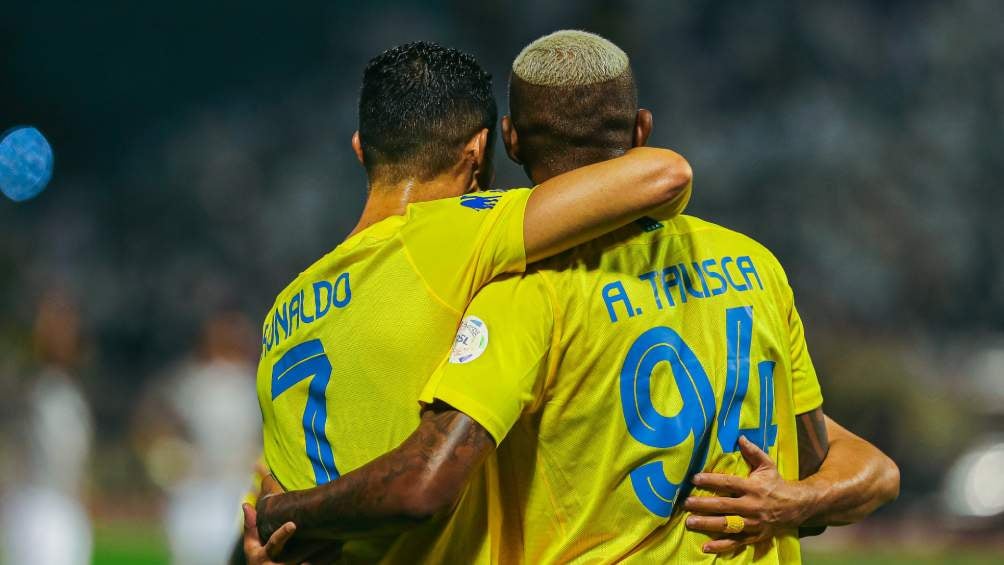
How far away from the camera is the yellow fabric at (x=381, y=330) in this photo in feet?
9.66

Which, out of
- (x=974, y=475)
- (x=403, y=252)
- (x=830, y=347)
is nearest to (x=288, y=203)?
(x=830, y=347)

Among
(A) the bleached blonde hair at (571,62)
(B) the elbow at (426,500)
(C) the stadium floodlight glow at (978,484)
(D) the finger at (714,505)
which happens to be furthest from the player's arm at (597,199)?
(C) the stadium floodlight glow at (978,484)

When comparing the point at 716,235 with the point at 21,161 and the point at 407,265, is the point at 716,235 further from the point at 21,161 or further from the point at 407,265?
the point at 21,161

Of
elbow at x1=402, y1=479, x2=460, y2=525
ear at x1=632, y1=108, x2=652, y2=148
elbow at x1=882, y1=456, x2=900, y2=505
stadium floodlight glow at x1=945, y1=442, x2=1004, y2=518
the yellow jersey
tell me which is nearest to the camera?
elbow at x1=402, y1=479, x2=460, y2=525

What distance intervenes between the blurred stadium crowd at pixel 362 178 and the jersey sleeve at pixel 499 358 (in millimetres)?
8443

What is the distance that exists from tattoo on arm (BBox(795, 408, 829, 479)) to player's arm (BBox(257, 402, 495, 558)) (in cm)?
96

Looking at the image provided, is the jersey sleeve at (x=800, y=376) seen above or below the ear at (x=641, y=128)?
below

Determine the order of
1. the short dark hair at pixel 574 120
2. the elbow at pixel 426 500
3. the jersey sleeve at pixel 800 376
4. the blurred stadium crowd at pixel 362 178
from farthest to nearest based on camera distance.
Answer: the blurred stadium crowd at pixel 362 178 < the jersey sleeve at pixel 800 376 < the short dark hair at pixel 574 120 < the elbow at pixel 426 500

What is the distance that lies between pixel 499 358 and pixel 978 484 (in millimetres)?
11275

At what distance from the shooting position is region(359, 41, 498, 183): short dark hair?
10.9ft

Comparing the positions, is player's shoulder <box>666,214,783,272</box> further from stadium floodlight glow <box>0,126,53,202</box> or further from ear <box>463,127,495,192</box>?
stadium floodlight glow <box>0,126,53,202</box>

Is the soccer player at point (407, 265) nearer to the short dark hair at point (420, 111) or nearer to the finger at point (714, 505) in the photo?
the short dark hair at point (420, 111)

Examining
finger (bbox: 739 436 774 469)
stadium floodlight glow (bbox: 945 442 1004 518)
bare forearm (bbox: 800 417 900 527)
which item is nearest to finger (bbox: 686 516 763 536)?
finger (bbox: 739 436 774 469)

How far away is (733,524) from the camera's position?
2.98 meters
